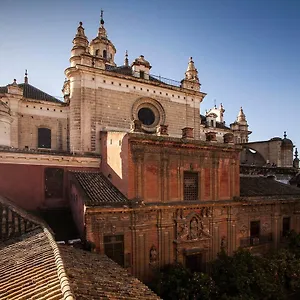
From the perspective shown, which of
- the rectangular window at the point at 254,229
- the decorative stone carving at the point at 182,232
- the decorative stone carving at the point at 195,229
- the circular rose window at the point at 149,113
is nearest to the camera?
the decorative stone carving at the point at 182,232

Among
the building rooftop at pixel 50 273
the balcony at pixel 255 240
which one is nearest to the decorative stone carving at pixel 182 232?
the balcony at pixel 255 240

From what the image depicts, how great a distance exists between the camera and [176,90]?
25.0 meters

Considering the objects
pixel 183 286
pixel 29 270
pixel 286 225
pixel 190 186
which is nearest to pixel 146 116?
pixel 190 186

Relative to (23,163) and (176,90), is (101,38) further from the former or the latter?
(23,163)

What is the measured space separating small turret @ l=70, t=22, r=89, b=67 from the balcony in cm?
1980

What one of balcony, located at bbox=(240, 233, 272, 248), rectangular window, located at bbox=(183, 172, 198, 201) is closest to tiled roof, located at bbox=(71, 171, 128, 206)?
rectangular window, located at bbox=(183, 172, 198, 201)

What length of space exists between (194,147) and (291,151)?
819 inches

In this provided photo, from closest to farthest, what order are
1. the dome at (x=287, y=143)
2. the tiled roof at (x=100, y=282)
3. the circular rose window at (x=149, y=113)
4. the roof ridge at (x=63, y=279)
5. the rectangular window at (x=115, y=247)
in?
1. the roof ridge at (x=63, y=279)
2. the tiled roof at (x=100, y=282)
3. the rectangular window at (x=115, y=247)
4. the circular rose window at (x=149, y=113)
5. the dome at (x=287, y=143)

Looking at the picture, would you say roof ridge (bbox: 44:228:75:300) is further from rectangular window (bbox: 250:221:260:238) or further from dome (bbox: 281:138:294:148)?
dome (bbox: 281:138:294:148)

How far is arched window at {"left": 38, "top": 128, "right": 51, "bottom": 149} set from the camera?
74.8ft

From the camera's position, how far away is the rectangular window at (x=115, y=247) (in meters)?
13.3

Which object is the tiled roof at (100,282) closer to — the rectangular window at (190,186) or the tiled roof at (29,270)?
the tiled roof at (29,270)

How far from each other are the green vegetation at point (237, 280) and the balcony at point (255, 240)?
1.70 metres

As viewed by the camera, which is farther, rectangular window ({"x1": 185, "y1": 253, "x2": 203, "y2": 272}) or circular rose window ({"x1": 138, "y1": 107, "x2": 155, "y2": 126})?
circular rose window ({"x1": 138, "y1": 107, "x2": 155, "y2": 126})
